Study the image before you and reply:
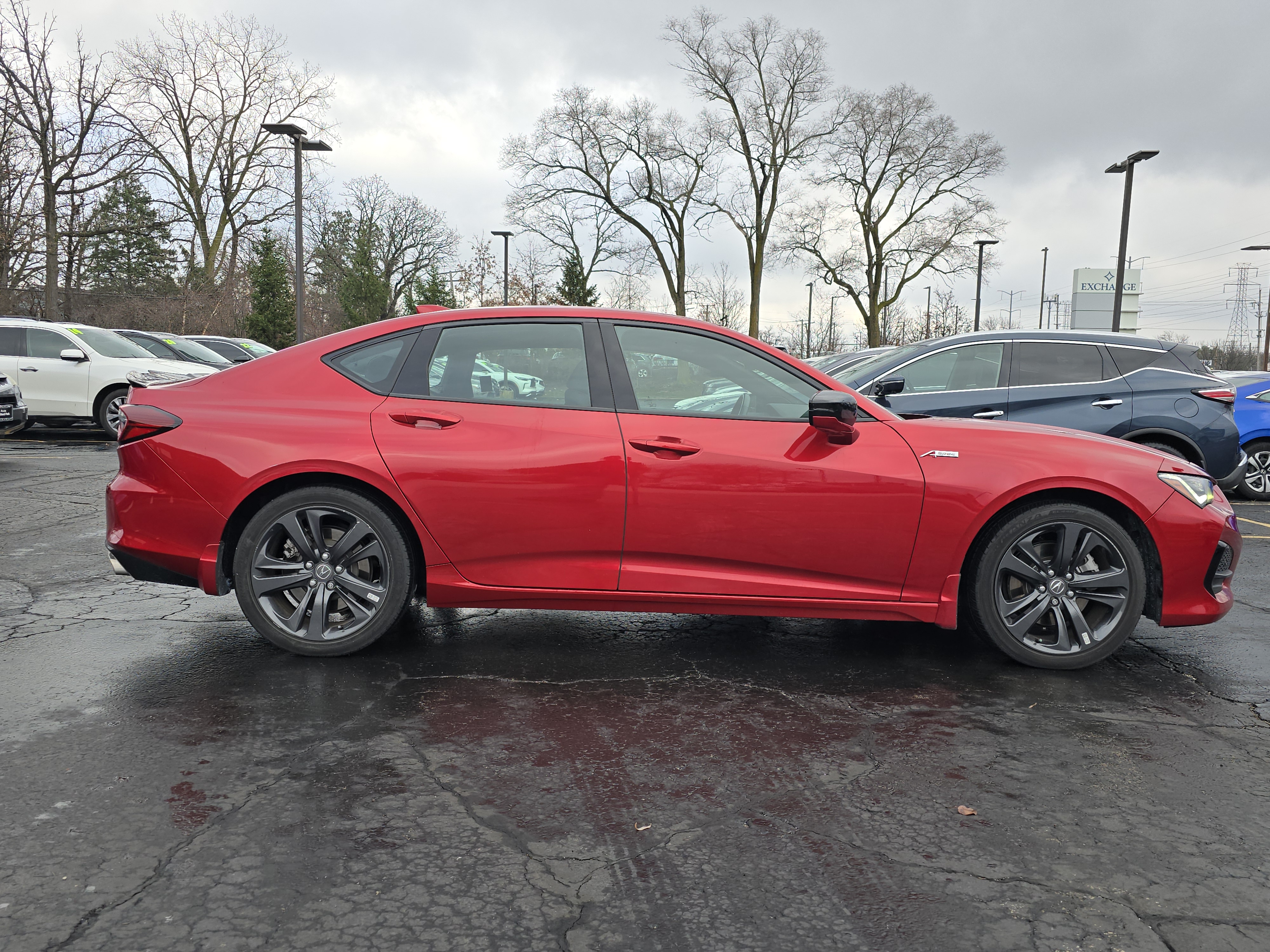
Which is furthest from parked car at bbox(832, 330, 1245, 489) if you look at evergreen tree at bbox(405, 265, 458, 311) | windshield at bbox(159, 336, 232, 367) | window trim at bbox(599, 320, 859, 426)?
evergreen tree at bbox(405, 265, 458, 311)

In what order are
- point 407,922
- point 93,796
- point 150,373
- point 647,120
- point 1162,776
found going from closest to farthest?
point 407,922 < point 93,796 < point 1162,776 < point 150,373 < point 647,120

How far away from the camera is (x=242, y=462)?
4.18 metres

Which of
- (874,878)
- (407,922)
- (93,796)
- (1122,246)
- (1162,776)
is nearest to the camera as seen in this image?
(407,922)

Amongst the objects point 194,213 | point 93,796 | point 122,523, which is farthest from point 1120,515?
point 194,213

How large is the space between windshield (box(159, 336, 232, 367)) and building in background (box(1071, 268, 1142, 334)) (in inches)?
1343

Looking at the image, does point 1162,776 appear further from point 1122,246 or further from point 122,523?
point 1122,246

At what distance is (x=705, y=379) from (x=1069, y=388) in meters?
5.63

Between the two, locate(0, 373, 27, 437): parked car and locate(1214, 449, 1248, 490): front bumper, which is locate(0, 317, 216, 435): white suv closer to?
locate(0, 373, 27, 437): parked car

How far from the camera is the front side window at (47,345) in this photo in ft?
46.4

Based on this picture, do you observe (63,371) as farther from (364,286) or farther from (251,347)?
(364,286)

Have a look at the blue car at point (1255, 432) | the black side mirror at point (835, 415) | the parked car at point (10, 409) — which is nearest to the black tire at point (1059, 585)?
the black side mirror at point (835, 415)

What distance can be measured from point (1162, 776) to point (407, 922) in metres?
2.46

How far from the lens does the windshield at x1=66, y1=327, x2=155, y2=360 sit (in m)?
14.3

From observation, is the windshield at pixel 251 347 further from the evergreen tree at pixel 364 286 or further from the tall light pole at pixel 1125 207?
the evergreen tree at pixel 364 286
